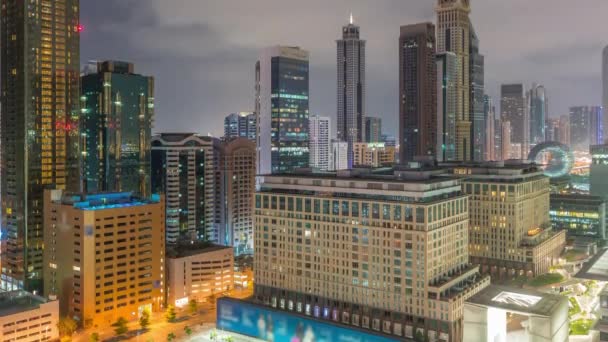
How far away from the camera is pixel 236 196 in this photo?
456 ft

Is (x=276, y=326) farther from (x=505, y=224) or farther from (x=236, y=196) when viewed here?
(x=236, y=196)

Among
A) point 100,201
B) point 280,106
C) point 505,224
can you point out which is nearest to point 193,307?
point 100,201

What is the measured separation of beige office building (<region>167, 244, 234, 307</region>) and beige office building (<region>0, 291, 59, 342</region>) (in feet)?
66.1

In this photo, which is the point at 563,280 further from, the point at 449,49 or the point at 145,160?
the point at 449,49

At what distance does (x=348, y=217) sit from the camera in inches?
2945

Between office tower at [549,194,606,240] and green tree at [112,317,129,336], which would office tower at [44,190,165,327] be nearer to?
green tree at [112,317,129,336]

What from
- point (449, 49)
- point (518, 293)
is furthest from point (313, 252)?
point (449, 49)

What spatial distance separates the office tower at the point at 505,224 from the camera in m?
96.1

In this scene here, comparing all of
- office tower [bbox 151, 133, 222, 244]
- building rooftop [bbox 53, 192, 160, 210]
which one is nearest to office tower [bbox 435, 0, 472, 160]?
office tower [bbox 151, 133, 222, 244]

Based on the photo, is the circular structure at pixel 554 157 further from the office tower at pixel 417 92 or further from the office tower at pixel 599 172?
the office tower at pixel 417 92

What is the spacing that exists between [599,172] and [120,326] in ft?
362

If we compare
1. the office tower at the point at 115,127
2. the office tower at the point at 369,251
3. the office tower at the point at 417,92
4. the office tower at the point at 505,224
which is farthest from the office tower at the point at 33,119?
the office tower at the point at 417,92

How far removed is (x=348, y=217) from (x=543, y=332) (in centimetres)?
2822

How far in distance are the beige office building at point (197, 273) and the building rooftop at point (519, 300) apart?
49.5 metres
